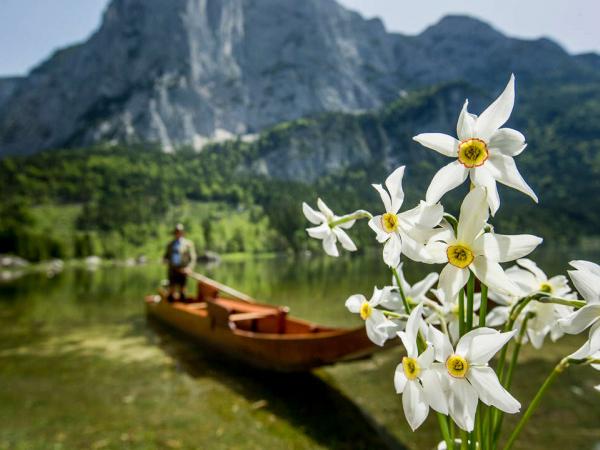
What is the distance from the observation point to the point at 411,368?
1148 millimetres

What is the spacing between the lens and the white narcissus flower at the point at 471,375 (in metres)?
1.04

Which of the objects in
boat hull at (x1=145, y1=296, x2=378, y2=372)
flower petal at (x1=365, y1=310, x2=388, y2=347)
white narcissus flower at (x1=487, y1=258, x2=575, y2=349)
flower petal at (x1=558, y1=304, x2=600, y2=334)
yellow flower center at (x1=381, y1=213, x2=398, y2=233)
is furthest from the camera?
boat hull at (x1=145, y1=296, x2=378, y2=372)

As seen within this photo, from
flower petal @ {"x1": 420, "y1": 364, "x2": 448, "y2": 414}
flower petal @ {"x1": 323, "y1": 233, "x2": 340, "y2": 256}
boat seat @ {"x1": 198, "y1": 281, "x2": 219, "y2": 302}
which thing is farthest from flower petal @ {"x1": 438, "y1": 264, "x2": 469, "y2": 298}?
boat seat @ {"x1": 198, "y1": 281, "x2": 219, "y2": 302}

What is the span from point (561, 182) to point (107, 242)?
14858 centimetres

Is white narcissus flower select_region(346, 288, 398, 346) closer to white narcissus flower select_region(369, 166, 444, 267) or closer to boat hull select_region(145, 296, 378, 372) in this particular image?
white narcissus flower select_region(369, 166, 444, 267)

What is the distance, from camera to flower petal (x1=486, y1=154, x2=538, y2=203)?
106 centimetres

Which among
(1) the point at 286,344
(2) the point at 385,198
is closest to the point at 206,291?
(1) the point at 286,344

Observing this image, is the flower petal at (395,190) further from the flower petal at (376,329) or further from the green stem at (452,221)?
the flower petal at (376,329)

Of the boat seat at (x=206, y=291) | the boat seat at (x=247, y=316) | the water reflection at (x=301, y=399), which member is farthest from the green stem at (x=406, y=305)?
the boat seat at (x=206, y=291)

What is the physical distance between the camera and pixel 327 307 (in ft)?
63.8

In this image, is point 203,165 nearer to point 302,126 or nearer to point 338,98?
point 302,126

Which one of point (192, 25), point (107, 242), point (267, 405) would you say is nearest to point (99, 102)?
point (192, 25)

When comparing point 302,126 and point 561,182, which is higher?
point 302,126

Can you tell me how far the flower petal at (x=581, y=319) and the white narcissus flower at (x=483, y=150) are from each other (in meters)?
0.30
